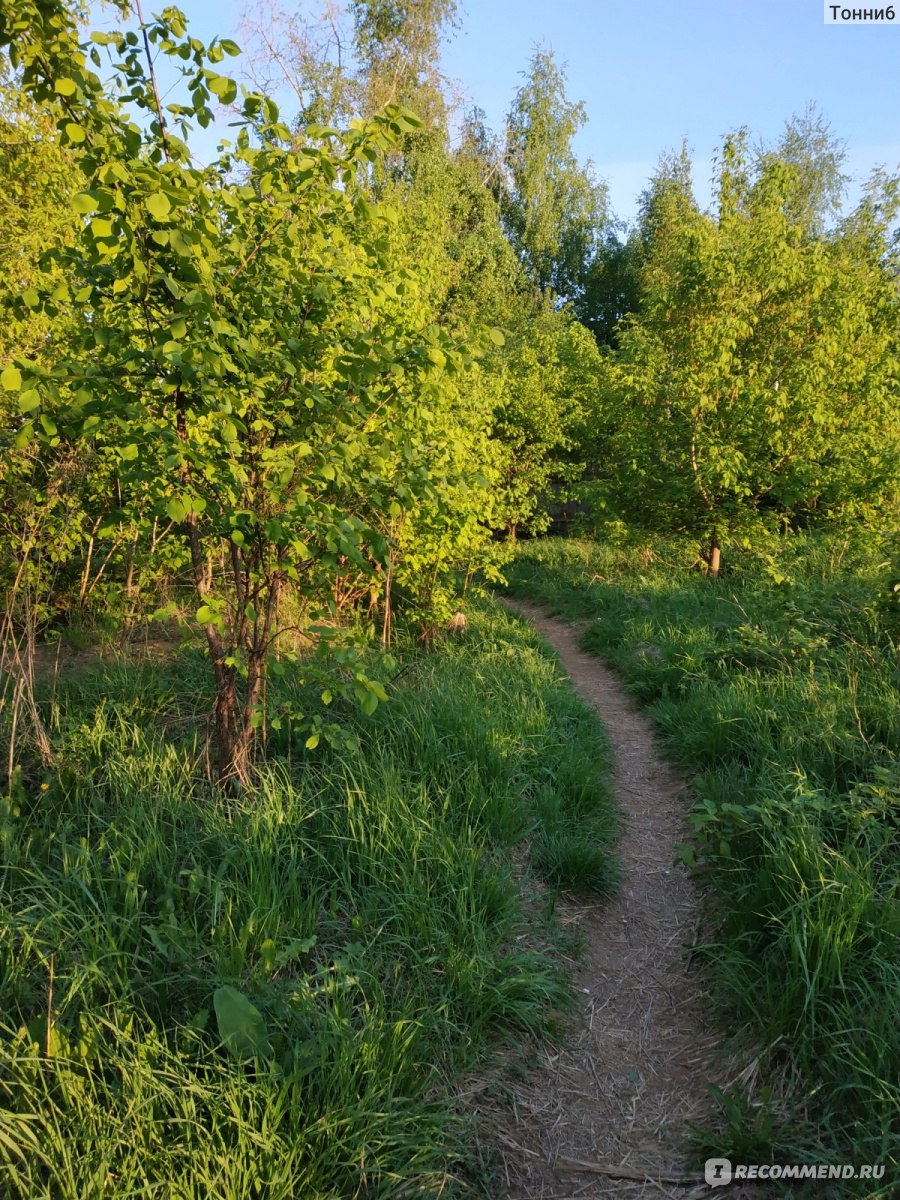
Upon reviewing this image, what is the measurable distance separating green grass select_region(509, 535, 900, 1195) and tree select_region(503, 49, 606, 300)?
17677 mm

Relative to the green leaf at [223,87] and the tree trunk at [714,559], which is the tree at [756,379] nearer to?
the tree trunk at [714,559]

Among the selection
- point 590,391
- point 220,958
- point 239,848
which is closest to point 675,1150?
point 220,958

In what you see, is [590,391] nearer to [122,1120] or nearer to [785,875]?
[785,875]

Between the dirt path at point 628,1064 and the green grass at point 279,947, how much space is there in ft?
0.52

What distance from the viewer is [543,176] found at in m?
20.5

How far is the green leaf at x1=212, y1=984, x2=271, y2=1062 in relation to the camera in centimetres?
197

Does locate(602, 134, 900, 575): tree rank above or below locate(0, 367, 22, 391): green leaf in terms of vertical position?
above

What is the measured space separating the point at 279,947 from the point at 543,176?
2322 cm

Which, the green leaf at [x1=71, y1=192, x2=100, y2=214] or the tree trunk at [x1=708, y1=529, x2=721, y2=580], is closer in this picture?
the green leaf at [x1=71, y1=192, x2=100, y2=214]

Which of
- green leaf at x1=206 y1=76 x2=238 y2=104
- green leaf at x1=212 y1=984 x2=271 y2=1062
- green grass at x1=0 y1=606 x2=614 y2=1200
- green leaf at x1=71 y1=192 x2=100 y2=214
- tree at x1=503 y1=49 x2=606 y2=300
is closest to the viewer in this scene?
green grass at x1=0 y1=606 x2=614 y2=1200

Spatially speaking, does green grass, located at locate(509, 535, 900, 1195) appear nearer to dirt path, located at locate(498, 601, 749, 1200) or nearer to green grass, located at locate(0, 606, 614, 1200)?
dirt path, located at locate(498, 601, 749, 1200)

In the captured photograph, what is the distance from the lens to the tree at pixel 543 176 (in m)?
20.1

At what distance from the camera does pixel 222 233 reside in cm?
329

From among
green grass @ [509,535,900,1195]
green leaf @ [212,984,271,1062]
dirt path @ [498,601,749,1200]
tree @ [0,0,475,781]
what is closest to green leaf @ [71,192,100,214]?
tree @ [0,0,475,781]
